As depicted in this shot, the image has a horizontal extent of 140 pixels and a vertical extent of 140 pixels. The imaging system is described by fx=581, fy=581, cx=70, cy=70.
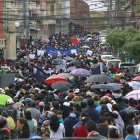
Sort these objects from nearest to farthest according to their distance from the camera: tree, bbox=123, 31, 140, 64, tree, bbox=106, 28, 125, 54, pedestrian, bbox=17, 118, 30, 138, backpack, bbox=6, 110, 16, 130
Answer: pedestrian, bbox=17, 118, 30, 138
backpack, bbox=6, 110, 16, 130
tree, bbox=123, 31, 140, 64
tree, bbox=106, 28, 125, 54

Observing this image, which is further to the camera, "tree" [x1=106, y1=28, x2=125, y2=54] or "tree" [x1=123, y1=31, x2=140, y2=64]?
"tree" [x1=106, y1=28, x2=125, y2=54]

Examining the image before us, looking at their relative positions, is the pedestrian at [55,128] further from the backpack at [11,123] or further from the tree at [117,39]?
the tree at [117,39]

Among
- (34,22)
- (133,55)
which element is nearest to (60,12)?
(34,22)

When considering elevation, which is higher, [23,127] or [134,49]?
[23,127]

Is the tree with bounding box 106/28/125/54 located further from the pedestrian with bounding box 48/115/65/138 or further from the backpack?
the pedestrian with bounding box 48/115/65/138

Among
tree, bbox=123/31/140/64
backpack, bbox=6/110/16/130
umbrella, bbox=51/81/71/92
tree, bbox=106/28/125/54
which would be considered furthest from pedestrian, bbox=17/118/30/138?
tree, bbox=106/28/125/54

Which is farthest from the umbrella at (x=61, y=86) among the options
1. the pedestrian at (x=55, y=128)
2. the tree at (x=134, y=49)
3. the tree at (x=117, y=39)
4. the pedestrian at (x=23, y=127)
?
the tree at (x=117, y=39)

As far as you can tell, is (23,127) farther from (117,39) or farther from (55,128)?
(117,39)

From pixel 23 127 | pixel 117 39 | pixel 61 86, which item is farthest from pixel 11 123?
pixel 117 39

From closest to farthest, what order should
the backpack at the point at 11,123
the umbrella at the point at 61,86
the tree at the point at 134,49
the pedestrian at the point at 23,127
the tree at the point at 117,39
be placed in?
1. the pedestrian at the point at 23,127
2. the backpack at the point at 11,123
3. the umbrella at the point at 61,86
4. the tree at the point at 134,49
5. the tree at the point at 117,39

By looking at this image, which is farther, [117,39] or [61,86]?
[117,39]

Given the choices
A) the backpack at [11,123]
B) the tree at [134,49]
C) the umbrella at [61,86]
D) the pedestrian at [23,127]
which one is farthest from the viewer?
the tree at [134,49]

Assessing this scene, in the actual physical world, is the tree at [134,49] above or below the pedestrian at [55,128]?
below

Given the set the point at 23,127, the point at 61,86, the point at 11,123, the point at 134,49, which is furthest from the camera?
the point at 134,49
